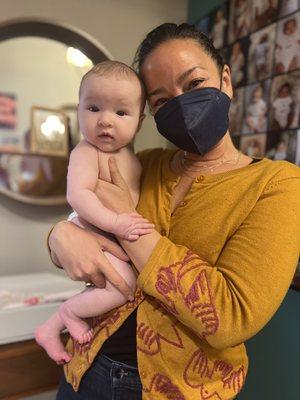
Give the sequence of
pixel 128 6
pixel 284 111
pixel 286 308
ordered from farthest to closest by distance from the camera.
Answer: pixel 128 6, pixel 284 111, pixel 286 308

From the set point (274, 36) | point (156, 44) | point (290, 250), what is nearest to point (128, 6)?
point (274, 36)

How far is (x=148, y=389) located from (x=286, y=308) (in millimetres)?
720

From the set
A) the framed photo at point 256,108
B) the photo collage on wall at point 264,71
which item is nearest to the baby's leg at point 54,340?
the photo collage on wall at point 264,71

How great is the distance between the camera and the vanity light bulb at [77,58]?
179 centimetres

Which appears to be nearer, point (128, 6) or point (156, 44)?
point (156, 44)

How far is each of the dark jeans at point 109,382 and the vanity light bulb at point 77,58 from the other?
1414 millimetres

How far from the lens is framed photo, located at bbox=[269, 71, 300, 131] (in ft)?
4.41

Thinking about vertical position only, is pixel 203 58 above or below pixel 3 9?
below

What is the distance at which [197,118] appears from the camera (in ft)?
2.59

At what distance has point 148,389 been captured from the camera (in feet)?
2.50

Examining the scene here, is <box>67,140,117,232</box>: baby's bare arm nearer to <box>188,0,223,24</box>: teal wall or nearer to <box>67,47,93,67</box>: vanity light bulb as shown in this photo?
<box>67,47,93,67</box>: vanity light bulb

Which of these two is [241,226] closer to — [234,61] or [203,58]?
[203,58]

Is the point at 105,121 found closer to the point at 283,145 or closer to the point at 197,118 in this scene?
the point at 197,118

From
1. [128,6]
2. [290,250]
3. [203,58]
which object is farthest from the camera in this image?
[128,6]
